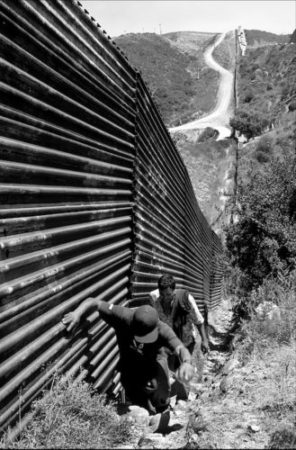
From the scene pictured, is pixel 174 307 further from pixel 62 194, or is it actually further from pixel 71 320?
pixel 62 194

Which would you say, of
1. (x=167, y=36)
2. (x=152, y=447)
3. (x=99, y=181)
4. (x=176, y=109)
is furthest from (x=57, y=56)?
(x=167, y=36)

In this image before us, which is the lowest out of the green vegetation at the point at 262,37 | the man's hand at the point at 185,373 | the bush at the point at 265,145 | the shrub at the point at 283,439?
the shrub at the point at 283,439

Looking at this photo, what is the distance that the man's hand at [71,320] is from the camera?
379 centimetres

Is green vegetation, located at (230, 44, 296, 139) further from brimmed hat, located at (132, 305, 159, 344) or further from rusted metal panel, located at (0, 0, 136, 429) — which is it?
brimmed hat, located at (132, 305, 159, 344)

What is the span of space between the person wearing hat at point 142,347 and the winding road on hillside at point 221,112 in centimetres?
5018

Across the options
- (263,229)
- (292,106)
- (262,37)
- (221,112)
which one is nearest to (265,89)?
(221,112)

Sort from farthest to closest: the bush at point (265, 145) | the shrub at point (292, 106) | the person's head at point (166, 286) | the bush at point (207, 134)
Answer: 1. the bush at point (207, 134)
2. the shrub at point (292, 106)
3. the bush at point (265, 145)
4. the person's head at point (166, 286)

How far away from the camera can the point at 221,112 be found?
229 ft

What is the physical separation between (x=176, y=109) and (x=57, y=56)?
247ft

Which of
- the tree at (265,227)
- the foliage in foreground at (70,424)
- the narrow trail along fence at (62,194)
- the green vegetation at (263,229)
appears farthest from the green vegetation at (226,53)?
the foliage in foreground at (70,424)

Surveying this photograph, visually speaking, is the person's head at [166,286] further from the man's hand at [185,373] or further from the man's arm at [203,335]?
the man's hand at [185,373]

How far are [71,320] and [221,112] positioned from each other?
68727mm

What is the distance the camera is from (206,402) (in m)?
4.45

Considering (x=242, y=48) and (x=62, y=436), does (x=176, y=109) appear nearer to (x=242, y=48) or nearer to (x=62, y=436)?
(x=242, y=48)
